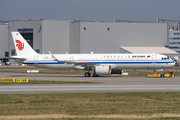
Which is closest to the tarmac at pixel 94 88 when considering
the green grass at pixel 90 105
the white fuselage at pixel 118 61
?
the green grass at pixel 90 105

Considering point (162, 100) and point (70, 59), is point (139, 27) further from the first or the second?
point (162, 100)

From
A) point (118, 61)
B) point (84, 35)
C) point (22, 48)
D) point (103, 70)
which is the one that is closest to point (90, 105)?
point (103, 70)

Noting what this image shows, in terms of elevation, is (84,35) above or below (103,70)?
above

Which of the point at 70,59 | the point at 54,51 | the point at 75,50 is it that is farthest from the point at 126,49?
the point at 70,59

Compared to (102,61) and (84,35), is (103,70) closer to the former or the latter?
(102,61)

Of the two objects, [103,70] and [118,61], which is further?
[118,61]

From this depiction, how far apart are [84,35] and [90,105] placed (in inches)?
3462

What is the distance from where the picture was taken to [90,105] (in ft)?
56.3

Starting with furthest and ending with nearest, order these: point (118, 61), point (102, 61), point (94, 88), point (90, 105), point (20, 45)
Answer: point (20, 45) → point (102, 61) → point (118, 61) → point (94, 88) → point (90, 105)

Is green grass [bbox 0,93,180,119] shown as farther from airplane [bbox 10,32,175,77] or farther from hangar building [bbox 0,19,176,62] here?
hangar building [bbox 0,19,176,62]

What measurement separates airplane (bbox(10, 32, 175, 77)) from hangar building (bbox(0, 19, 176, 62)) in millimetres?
53479

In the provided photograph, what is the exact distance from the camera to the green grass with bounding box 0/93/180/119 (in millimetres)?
14891

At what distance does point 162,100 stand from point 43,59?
34.5 m

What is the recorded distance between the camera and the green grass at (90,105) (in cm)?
1489
